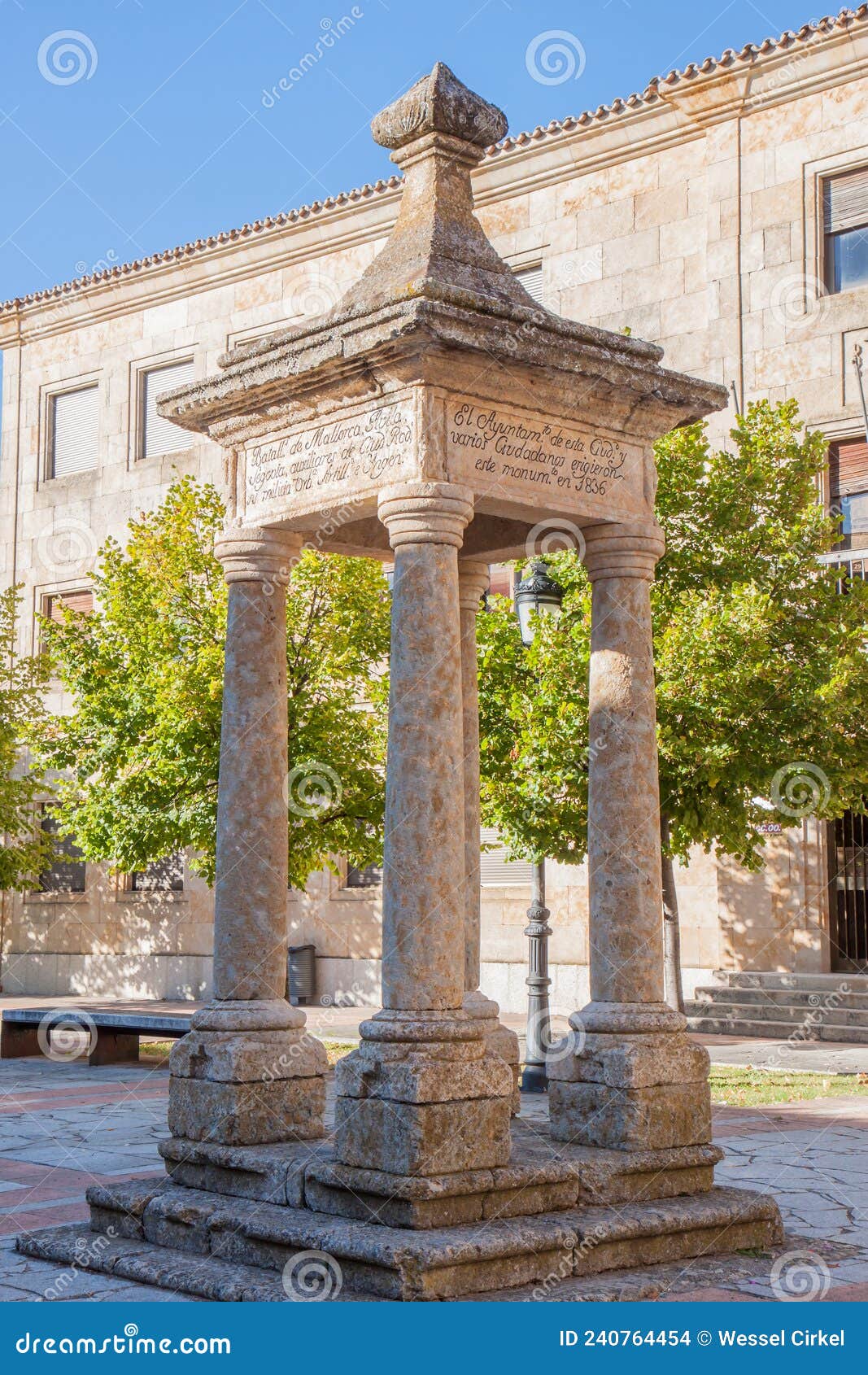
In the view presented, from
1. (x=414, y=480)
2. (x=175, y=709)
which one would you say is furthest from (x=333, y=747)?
(x=414, y=480)

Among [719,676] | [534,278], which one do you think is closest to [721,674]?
[719,676]

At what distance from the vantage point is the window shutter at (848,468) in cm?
→ 1800

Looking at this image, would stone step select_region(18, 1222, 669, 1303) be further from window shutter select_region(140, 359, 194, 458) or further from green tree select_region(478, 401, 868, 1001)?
window shutter select_region(140, 359, 194, 458)

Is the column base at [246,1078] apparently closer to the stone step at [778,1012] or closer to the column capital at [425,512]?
the column capital at [425,512]

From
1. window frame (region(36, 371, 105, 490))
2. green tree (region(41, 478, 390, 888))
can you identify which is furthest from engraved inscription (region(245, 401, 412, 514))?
window frame (region(36, 371, 105, 490))

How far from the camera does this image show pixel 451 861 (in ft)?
20.2

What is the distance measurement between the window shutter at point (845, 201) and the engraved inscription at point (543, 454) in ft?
40.8

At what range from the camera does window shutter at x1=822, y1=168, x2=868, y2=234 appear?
18.2m

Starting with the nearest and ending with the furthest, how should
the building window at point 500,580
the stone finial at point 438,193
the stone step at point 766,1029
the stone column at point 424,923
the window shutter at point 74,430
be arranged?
1. the stone column at point 424,923
2. the stone finial at point 438,193
3. the stone step at point 766,1029
4. the building window at point 500,580
5. the window shutter at point 74,430

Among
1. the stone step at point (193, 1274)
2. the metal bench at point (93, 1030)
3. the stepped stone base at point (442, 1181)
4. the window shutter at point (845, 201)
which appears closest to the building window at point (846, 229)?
the window shutter at point (845, 201)

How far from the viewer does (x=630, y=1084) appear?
21.5 ft

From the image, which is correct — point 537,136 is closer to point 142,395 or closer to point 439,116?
point 142,395

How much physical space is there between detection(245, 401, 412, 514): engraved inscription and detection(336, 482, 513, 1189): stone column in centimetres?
24

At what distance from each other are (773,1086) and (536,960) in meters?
2.25
